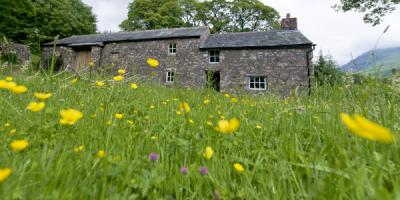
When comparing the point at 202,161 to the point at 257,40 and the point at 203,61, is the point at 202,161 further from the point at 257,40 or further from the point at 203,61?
the point at 257,40

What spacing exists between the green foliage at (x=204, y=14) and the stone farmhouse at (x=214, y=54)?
42.9 ft

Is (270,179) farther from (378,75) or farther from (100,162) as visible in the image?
(378,75)

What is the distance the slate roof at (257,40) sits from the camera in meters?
16.3

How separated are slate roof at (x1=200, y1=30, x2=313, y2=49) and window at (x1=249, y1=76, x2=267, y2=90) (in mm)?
2355

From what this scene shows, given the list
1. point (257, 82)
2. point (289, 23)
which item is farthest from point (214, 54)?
point (289, 23)

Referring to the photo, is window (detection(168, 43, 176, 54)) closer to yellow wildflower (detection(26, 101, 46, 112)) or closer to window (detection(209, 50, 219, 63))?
window (detection(209, 50, 219, 63))

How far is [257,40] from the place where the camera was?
17562 millimetres

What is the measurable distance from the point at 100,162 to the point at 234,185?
0.62 meters

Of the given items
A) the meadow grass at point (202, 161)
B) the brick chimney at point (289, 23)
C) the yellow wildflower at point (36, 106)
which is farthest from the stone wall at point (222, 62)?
the yellow wildflower at point (36, 106)

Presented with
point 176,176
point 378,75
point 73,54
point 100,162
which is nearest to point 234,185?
point 176,176

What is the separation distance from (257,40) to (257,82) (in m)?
3.27

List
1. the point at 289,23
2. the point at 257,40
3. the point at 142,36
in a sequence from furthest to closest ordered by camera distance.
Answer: the point at 142,36 < the point at 289,23 < the point at 257,40

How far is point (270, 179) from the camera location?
1.02m

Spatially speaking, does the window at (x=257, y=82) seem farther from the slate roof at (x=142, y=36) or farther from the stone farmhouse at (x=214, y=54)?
the slate roof at (x=142, y=36)
